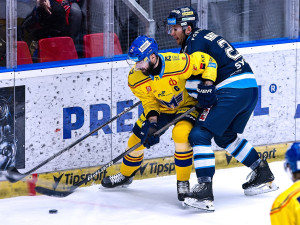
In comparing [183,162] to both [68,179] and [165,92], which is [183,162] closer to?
[165,92]

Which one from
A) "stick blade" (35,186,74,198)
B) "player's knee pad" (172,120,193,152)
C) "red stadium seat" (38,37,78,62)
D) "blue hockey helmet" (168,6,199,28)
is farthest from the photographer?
"red stadium seat" (38,37,78,62)

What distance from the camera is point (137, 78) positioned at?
14.3 ft

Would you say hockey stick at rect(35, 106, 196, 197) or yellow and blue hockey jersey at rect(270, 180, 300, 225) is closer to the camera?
yellow and blue hockey jersey at rect(270, 180, 300, 225)

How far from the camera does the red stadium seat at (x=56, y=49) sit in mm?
4805

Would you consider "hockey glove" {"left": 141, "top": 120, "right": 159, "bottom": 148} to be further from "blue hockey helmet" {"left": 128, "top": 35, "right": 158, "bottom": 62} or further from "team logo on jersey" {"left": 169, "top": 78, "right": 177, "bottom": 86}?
"blue hockey helmet" {"left": 128, "top": 35, "right": 158, "bottom": 62}

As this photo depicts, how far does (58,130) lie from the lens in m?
4.82

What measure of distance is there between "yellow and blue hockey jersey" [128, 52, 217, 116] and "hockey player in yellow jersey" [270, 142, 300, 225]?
1.79 m

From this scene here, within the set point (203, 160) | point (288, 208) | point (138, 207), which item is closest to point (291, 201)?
point (288, 208)

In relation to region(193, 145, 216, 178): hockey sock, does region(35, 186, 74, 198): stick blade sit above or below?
below

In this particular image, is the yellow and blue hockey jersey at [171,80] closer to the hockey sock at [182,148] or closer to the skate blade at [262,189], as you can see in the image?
the hockey sock at [182,148]

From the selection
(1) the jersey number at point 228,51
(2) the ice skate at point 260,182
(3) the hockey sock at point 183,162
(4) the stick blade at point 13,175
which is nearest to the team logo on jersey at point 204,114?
(3) the hockey sock at point 183,162

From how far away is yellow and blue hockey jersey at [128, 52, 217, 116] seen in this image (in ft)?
13.6

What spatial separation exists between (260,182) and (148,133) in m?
0.82

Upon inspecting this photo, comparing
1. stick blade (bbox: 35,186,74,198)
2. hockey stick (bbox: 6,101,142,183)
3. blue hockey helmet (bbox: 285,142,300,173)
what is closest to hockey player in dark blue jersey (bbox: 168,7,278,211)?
hockey stick (bbox: 6,101,142,183)
